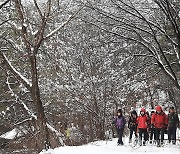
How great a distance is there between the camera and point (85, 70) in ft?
76.0

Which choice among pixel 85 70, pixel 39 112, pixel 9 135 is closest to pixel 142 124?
pixel 39 112

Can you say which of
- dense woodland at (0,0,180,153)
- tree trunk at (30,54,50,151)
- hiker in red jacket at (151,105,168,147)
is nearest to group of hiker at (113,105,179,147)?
hiker in red jacket at (151,105,168,147)

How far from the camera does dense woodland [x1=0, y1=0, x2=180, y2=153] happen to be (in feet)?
47.5

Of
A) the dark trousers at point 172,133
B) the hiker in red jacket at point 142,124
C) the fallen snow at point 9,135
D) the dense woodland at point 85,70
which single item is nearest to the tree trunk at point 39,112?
the dense woodland at point 85,70

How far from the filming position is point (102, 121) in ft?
67.2

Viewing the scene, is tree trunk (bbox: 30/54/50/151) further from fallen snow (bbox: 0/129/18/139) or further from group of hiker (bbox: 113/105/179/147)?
fallen snow (bbox: 0/129/18/139)

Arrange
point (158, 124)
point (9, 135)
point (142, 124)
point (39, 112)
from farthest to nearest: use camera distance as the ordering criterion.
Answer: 1. point (9, 135)
2. point (142, 124)
3. point (158, 124)
4. point (39, 112)

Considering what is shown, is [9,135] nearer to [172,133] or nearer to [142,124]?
[142,124]

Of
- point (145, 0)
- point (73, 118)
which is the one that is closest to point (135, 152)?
point (145, 0)

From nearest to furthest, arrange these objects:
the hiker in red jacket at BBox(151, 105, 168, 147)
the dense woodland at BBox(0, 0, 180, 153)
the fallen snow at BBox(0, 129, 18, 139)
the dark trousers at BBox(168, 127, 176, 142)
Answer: the hiker in red jacket at BBox(151, 105, 168, 147), the dark trousers at BBox(168, 127, 176, 142), the dense woodland at BBox(0, 0, 180, 153), the fallen snow at BBox(0, 129, 18, 139)

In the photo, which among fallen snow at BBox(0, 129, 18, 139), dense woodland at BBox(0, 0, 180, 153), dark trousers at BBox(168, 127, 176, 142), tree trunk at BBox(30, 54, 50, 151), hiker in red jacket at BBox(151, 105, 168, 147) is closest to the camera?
tree trunk at BBox(30, 54, 50, 151)

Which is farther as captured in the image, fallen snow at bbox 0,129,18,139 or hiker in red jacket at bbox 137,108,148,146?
fallen snow at bbox 0,129,18,139

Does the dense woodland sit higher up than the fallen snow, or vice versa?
the dense woodland

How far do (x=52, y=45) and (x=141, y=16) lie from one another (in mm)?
13249
